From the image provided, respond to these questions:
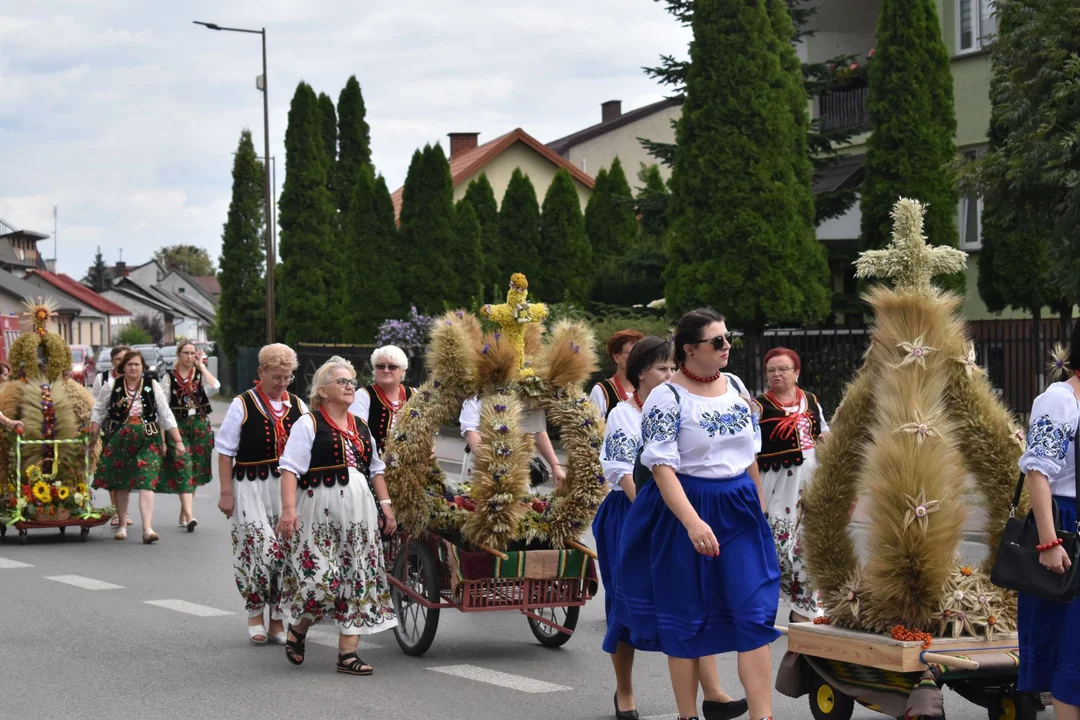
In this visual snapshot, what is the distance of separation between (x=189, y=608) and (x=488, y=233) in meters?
33.2

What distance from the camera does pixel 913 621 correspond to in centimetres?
580

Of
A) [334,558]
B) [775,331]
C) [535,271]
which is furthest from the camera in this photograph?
[535,271]

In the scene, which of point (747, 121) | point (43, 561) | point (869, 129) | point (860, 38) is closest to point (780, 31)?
point (747, 121)

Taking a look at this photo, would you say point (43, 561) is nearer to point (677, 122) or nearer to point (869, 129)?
Answer: point (677, 122)

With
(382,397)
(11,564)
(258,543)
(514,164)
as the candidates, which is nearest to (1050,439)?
(258,543)

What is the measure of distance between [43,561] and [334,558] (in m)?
5.62

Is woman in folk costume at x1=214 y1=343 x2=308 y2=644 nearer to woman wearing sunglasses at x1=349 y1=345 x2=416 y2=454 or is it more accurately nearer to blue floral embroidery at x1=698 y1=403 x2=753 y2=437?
woman wearing sunglasses at x1=349 y1=345 x2=416 y2=454

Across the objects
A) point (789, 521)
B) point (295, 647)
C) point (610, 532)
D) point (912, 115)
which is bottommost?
point (295, 647)

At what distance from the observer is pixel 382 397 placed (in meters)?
9.45

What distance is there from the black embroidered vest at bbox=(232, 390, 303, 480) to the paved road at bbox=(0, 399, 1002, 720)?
103 centimetres

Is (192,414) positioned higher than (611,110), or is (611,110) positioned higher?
(611,110)

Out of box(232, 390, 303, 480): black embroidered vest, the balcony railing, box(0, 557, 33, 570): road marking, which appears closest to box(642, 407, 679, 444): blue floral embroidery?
box(232, 390, 303, 480): black embroidered vest

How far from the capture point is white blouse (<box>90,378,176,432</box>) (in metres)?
13.7

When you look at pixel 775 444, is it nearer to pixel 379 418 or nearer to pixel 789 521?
pixel 789 521
